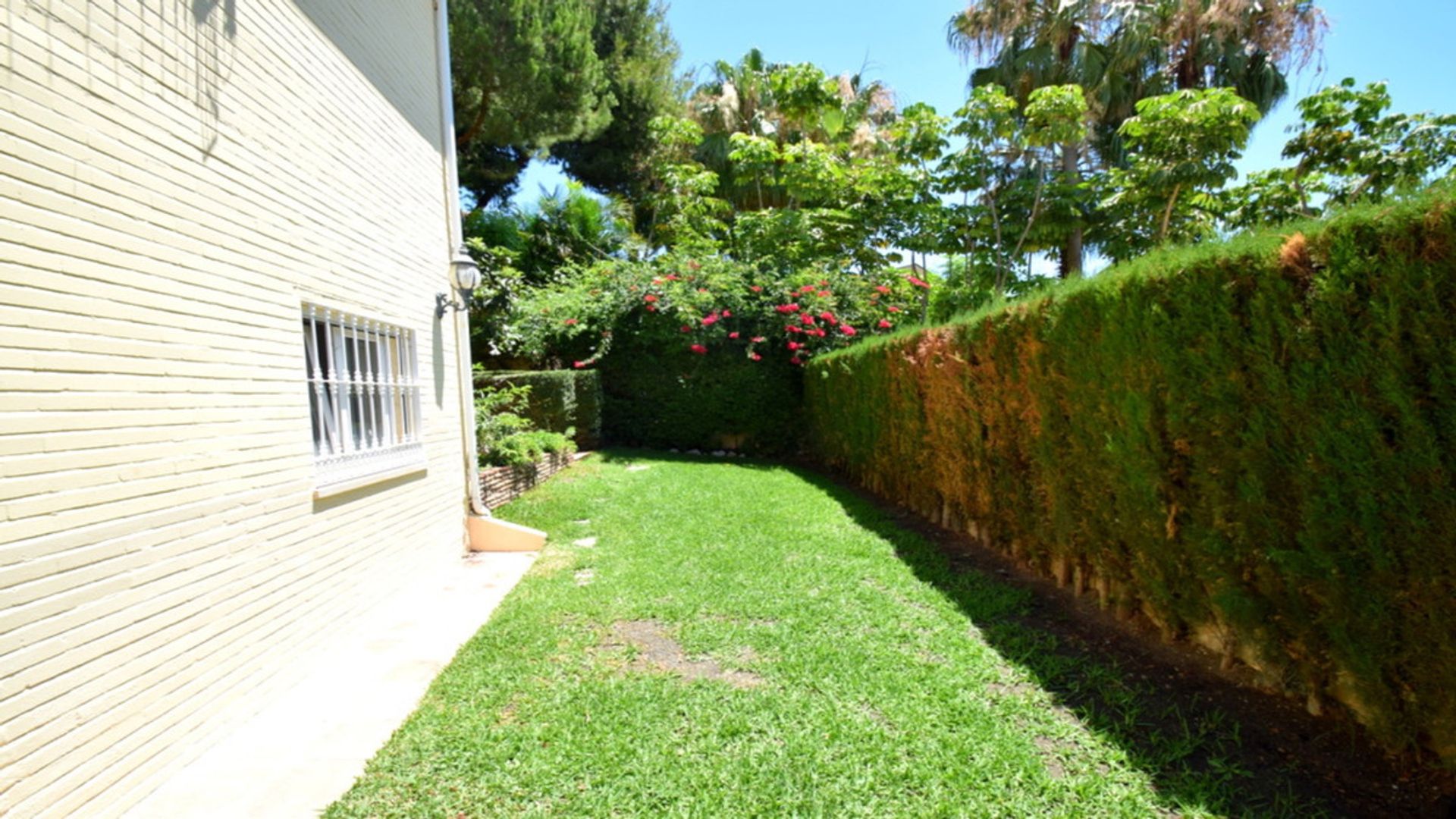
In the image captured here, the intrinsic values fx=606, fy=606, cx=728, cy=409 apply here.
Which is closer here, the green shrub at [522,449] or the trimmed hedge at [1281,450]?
the trimmed hedge at [1281,450]

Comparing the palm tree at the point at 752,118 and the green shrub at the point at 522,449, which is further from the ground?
the palm tree at the point at 752,118

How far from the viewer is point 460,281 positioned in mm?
5703

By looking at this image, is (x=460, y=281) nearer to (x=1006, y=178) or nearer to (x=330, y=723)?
(x=330, y=723)

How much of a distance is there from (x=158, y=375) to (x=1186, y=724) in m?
4.58

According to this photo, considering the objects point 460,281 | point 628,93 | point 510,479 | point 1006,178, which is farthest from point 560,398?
point 628,93

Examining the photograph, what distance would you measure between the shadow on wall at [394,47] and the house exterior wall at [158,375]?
0.23 ft

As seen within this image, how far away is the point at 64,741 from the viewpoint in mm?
Result: 2109

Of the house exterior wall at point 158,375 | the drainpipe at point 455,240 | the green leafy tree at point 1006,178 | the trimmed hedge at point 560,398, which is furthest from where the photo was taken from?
the green leafy tree at point 1006,178

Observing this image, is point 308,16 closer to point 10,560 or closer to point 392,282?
point 392,282

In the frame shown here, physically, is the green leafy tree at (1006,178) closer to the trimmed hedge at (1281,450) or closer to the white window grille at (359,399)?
the trimmed hedge at (1281,450)

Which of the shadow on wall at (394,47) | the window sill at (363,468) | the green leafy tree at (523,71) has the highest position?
the green leafy tree at (523,71)

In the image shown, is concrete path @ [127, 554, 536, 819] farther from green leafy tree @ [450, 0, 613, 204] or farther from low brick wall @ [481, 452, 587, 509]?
green leafy tree @ [450, 0, 613, 204]

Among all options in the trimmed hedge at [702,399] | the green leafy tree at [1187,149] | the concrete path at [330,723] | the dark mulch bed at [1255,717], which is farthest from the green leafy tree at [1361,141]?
the concrete path at [330,723]

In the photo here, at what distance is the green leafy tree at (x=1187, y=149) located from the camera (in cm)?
912
